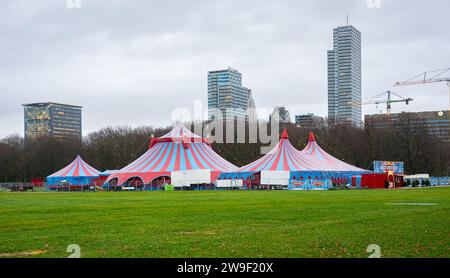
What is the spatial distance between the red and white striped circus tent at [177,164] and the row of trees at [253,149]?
1126cm

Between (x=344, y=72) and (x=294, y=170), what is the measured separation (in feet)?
476

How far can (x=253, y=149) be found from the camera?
237ft

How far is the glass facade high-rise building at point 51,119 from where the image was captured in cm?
16075

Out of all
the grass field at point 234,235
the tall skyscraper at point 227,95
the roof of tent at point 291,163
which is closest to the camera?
the grass field at point 234,235

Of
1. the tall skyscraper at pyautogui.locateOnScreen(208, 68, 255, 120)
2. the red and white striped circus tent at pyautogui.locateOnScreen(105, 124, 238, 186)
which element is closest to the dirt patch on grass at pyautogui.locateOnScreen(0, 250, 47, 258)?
the red and white striped circus tent at pyautogui.locateOnScreen(105, 124, 238, 186)

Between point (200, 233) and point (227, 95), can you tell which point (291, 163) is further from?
point (227, 95)

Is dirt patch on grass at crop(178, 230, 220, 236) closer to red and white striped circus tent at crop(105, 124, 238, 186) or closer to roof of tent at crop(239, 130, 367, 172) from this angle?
roof of tent at crop(239, 130, 367, 172)

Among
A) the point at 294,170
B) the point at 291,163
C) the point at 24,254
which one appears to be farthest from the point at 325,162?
the point at 24,254

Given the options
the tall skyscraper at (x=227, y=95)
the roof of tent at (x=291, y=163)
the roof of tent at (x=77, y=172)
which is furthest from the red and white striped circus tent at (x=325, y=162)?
the tall skyscraper at (x=227, y=95)

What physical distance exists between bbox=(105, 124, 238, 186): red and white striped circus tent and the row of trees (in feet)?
37.0

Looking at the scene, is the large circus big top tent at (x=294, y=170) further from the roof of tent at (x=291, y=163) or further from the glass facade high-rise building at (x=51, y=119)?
the glass facade high-rise building at (x=51, y=119)

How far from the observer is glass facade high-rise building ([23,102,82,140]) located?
6329 inches
